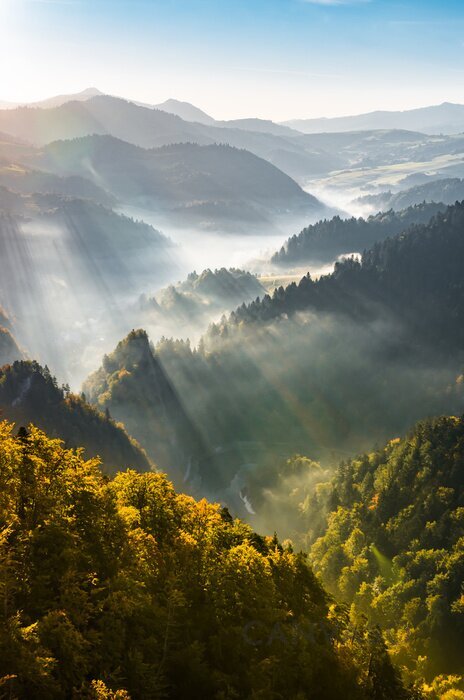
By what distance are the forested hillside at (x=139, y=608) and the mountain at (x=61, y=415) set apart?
12224cm

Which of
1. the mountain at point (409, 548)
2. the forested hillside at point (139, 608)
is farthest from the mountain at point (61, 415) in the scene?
the forested hillside at point (139, 608)

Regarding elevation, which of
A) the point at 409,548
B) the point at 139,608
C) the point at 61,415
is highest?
the point at 139,608

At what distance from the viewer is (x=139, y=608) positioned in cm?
3447

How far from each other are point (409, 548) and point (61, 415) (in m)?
113

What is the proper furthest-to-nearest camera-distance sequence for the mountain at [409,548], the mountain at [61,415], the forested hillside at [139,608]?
the mountain at [61,415], the mountain at [409,548], the forested hillside at [139,608]

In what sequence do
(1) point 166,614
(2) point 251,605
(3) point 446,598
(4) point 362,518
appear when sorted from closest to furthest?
(1) point 166,614 → (2) point 251,605 → (3) point 446,598 → (4) point 362,518

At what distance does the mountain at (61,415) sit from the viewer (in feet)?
541

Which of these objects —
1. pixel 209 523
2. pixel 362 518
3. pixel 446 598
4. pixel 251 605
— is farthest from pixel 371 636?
pixel 362 518

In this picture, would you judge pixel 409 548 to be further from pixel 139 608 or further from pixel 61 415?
pixel 61 415

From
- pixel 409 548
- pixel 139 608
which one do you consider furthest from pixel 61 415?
pixel 139 608

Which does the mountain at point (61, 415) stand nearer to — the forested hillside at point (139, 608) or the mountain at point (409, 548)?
the mountain at point (409, 548)

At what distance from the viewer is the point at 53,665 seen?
25656 millimetres

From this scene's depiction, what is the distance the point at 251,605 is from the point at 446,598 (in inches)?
2276

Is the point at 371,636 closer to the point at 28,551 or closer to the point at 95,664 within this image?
the point at 95,664
